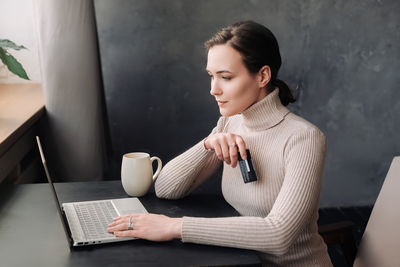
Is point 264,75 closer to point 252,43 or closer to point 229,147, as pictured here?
point 252,43

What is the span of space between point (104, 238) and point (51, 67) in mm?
1095

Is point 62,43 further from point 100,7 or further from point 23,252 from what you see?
point 23,252

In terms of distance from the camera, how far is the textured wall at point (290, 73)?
8.30ft

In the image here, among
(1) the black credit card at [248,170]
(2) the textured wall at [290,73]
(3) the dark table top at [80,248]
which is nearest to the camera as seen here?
(3) the dark table top at [80,248]

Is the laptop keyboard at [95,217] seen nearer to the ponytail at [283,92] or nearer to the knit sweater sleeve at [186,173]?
the knit sweater sleeve at [186,173]

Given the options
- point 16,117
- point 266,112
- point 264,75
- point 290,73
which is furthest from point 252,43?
point 290,73

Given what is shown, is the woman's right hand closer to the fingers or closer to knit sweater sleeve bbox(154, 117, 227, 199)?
knit sweater sleeve bbox(154, 117, 227, 199)

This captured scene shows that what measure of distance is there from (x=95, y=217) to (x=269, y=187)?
470 millimetres

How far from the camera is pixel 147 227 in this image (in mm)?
1124

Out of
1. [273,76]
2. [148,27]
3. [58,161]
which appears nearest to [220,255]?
[273,76]

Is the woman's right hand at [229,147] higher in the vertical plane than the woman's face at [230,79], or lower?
lower

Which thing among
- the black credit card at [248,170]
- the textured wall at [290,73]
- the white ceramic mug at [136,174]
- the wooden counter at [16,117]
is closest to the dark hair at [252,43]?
the black credit card at [248,170]

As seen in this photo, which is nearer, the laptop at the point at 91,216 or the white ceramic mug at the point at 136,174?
the laptop at the point at 91,216

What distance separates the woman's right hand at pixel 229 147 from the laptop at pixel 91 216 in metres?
0.27
